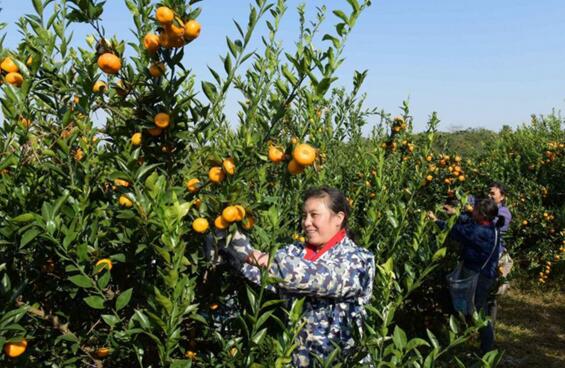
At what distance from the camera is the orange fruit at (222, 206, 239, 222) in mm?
1466

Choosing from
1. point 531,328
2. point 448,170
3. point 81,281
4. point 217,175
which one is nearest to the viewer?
point 81,281

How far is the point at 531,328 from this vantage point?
606 centimetres

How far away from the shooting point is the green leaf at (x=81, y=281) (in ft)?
4.72

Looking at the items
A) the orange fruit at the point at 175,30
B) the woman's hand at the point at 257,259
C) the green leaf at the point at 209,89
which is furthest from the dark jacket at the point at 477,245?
the orange fruit at the point at 175,30

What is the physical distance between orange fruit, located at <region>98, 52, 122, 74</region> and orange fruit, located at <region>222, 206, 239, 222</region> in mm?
597

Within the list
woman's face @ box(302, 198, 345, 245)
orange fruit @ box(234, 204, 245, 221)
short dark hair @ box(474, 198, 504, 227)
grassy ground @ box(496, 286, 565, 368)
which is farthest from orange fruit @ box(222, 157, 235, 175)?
grassy ground @ box(496, 286, 565, 368)

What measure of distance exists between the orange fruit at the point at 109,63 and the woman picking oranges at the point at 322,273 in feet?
2.25

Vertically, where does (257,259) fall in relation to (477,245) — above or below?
above

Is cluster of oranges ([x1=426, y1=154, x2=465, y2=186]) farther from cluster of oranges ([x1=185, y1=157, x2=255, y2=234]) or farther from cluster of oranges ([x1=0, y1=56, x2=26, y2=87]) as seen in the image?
cluster of oranges ([x1=0, y1=56, x2=26, y2=87])

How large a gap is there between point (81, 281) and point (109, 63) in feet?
2.27

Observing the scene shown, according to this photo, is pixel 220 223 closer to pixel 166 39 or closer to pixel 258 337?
pixel 258 337

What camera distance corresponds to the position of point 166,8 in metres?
1.42

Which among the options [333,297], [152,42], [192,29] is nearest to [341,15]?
[192,29]

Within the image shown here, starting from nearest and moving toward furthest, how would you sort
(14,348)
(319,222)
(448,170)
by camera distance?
(14,348)
(319,222)
(448,170)
